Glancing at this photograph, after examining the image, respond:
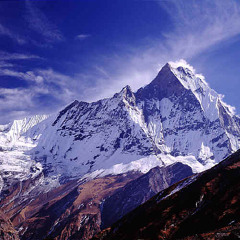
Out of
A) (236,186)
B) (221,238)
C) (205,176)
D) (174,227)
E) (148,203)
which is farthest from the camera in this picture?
(148,203)

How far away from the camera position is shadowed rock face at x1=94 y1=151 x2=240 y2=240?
159ft

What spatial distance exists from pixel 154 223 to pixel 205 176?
2599cm

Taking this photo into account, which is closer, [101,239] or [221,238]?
[221,238]

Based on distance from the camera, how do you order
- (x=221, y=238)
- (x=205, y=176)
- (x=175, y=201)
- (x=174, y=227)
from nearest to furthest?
(x=221, y=238), (x=174, y=227), (x=175, y=201), (x=205, y=176)

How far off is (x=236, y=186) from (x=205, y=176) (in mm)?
19111

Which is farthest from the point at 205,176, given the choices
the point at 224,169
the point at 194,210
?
the point at 194,210

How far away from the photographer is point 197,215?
58312mm

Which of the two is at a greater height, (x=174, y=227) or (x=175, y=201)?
(x=175, y=201)

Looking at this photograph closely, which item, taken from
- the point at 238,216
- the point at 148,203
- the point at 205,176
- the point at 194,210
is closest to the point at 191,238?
the point at 238,216

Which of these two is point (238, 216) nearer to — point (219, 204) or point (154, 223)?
point (219, 204)

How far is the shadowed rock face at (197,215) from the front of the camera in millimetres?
48375

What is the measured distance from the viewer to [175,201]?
73250 mm

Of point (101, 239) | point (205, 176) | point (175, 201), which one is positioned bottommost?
point (101, 239)

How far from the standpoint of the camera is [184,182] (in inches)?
3563
